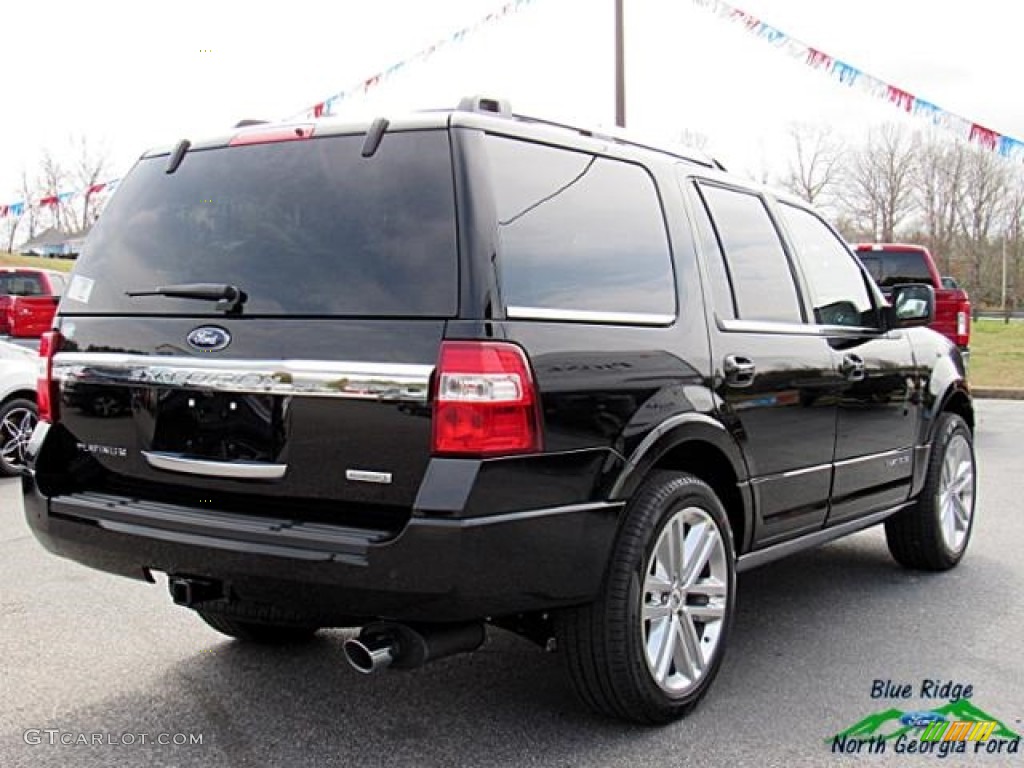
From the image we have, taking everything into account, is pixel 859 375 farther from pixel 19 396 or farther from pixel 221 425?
pixel 19 396

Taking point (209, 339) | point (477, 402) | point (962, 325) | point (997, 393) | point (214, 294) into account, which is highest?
point (214, 294)

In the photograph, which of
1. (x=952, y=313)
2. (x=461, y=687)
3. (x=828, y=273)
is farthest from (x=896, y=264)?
(x=461, y=687)

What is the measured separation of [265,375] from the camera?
299 centimetres

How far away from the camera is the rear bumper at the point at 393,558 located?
2777mm

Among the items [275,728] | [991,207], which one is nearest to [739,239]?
[275,728]

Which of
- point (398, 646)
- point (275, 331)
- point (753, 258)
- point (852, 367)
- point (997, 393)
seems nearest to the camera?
point (398, 646)

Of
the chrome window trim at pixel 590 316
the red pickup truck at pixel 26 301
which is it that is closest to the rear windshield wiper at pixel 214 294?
the chrome window trim at pixel 590 316

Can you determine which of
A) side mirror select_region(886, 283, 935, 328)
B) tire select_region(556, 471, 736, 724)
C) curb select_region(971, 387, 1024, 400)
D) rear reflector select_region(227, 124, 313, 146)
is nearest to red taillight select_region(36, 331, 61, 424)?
rear reflector select_region(227, 124, 313, 146)

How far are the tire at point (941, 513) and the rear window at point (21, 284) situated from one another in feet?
60.5

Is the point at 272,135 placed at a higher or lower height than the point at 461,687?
higher

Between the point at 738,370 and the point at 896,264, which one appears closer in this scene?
the point at 738,370

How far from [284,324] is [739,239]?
1962 millimetres

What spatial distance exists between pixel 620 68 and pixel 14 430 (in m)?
9.89

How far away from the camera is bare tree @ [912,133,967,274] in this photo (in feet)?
164
